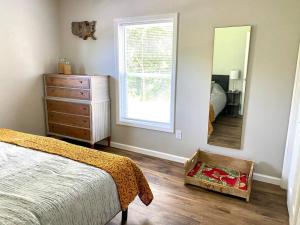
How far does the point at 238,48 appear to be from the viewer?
8.56 feet

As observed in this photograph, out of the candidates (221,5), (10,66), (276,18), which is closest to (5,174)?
(10,66)

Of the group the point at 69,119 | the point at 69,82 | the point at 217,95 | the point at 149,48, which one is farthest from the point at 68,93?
the point at 217,95

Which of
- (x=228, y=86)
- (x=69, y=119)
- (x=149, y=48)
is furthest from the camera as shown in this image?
(x=69, y=119)

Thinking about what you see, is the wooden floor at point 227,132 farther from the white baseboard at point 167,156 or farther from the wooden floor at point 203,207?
the wooden floor at point 203,207

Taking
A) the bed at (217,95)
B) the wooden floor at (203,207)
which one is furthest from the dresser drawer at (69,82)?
the bed at (217,95)

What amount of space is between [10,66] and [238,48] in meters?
3.07

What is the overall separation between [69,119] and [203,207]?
2.31m

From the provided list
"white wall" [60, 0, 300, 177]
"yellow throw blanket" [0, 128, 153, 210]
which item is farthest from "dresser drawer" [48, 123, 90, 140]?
"yellow throw blanket" [0, 128, 153, 210]

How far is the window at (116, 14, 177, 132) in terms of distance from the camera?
121 inches

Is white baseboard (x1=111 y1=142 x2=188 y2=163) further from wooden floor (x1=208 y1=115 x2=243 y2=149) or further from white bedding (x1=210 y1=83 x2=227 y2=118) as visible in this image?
white bedding (x1=210 y1=83 x2=227 y2=118)

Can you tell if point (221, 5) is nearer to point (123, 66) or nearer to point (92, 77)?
point (123, 66)

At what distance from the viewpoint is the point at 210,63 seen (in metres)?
2.78

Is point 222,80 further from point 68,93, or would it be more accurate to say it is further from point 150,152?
point 68,93

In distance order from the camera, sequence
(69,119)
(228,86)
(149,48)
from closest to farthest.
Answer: (228,86) → (149,48) → (69,119)
